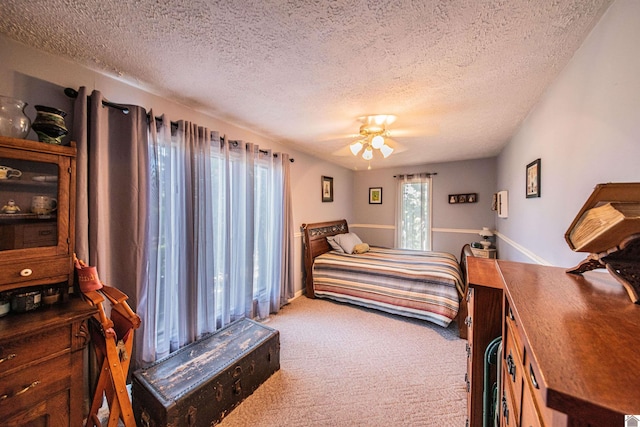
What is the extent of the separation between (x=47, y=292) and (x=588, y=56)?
3.01 meters

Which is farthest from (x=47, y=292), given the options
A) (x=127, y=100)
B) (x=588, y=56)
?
(x=588, y=56)

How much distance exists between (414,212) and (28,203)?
496 cm

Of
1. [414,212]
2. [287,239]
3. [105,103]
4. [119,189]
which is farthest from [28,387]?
[414,212]

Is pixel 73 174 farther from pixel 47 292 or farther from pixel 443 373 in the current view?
pixel 443 373

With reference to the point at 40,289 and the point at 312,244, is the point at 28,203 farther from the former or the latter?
the point at 312,244

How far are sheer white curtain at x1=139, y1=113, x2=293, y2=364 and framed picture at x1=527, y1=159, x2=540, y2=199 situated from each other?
254 centimetres

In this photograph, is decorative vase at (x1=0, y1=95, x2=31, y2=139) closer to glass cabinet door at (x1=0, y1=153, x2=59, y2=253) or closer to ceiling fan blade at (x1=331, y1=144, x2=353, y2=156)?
glass cabinet door at (x1=0, y1=153, x2=59, y2=253)

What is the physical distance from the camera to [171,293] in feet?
6.27

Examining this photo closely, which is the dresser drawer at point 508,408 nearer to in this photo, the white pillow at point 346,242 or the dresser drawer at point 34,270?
the dresser drawer at point 34,270

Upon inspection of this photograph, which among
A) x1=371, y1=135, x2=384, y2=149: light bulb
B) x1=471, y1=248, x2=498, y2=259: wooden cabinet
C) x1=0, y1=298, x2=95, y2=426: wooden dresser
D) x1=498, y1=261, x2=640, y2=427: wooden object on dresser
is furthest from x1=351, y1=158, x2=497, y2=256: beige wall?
x1=0, y1=298, x2=95, y2=426: wooden dresser

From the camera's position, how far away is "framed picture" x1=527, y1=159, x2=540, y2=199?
176cm

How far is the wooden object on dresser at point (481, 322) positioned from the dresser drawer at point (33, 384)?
2001 mm

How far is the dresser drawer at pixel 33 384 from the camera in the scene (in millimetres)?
938

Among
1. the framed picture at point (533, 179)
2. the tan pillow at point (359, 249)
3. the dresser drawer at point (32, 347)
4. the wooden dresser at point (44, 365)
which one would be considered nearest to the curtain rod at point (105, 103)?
the wooden dresser at point (44, 365)
